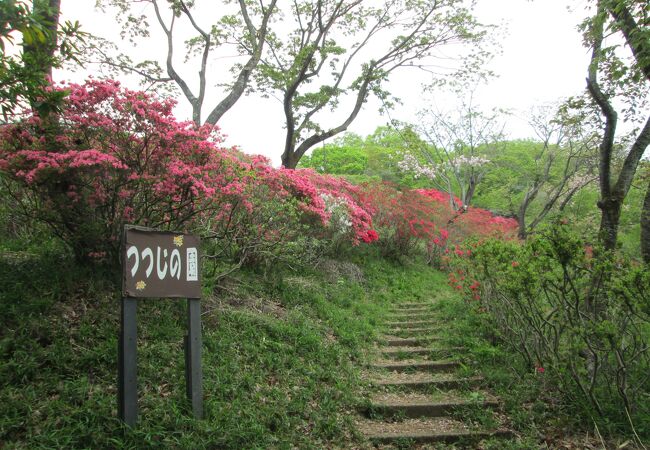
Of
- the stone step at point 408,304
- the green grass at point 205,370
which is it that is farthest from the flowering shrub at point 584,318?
the stone step at point 408,304

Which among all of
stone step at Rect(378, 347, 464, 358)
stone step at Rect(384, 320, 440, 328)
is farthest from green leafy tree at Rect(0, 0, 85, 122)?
stone step at Rect(384, 320, 440, 328)

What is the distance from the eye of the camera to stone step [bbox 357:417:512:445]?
12.9 feet

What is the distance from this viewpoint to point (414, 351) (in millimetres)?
6043

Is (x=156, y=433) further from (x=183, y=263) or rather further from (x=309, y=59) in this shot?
(x=309, y=59)

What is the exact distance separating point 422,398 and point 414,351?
133cm

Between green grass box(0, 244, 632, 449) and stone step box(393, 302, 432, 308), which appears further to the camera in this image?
stone step box(393, 302, 432, 308)

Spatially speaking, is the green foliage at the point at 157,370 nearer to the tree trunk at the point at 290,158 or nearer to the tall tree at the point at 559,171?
the tree trunk at the point at 290,158

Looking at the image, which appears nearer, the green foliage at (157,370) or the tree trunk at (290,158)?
the green foliage at (157,370)

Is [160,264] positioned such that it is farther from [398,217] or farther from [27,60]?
[398,217]

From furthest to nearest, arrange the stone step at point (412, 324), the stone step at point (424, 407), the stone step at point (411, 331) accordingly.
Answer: the stone step at point (412, 324) < the stone step at point (411, 331) < the stone step at point (424, 407)

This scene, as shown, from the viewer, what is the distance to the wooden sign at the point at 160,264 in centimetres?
297

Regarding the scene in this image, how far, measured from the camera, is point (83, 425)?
3.03 m

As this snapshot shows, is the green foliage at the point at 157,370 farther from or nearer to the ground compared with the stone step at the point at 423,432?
farther from the ground

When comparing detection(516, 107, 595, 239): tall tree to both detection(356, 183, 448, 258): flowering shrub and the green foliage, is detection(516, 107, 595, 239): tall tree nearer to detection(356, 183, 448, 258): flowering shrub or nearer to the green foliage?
detection(356, 183, 448, 258): flowering shrub
